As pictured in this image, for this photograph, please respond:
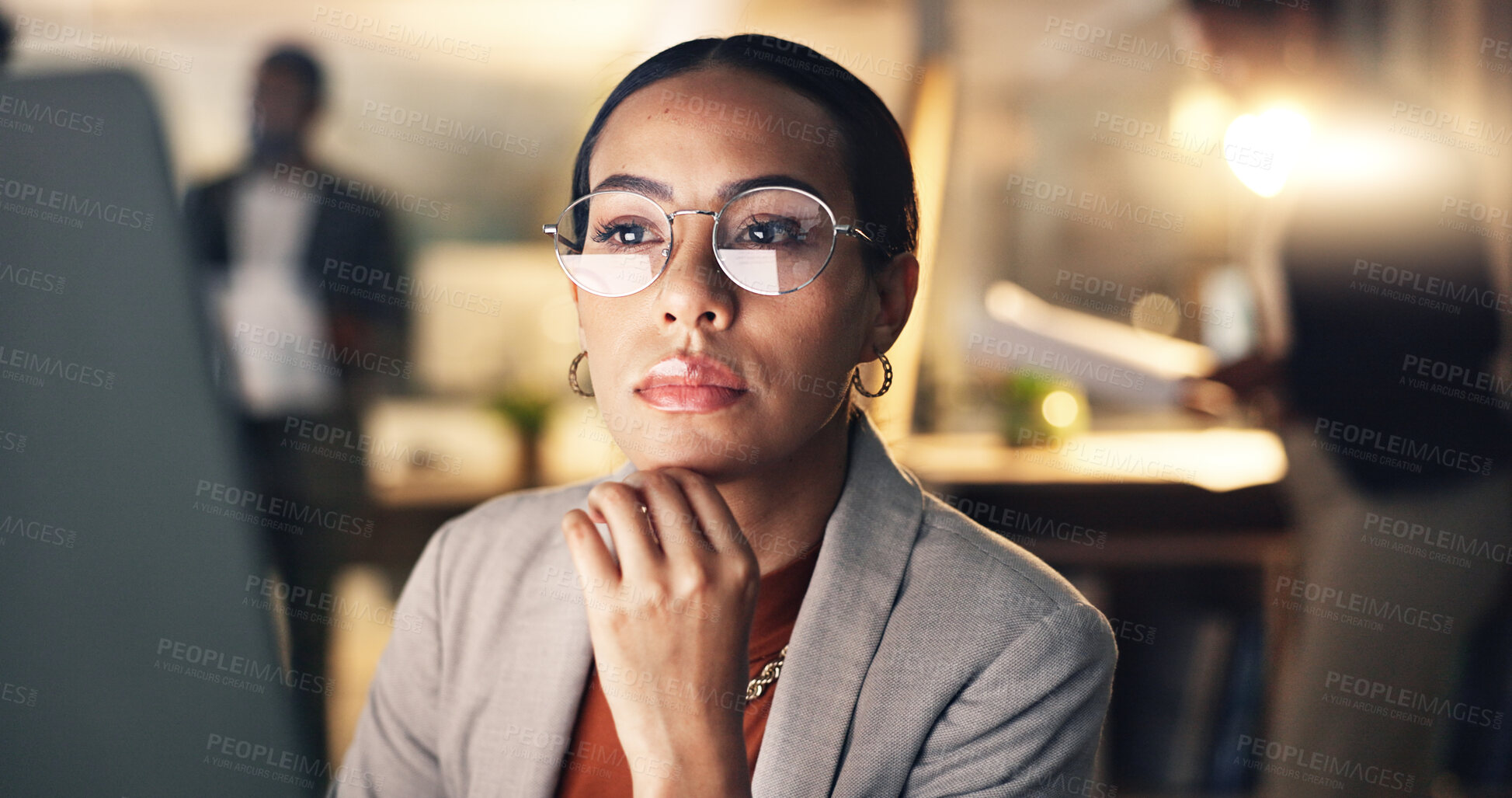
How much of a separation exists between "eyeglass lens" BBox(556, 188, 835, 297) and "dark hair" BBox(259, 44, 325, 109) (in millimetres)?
2480

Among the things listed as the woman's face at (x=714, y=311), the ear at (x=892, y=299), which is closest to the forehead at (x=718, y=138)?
the woman's face at (x=714, y=311)

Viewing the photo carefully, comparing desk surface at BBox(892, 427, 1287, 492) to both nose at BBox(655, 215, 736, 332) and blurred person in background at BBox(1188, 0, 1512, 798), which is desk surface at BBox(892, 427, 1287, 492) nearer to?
blurred person in background at BBox(1188, 0, 1512, 798)

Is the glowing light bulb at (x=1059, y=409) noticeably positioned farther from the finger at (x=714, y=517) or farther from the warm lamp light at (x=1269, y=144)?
the finger at (x=714, y=517)

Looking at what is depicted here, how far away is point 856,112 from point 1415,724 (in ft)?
7.77

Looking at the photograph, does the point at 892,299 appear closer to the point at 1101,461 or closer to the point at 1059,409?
the point at 1101,461

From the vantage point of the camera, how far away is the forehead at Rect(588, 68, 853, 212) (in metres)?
1.05

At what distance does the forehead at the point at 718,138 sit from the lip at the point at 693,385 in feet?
0.55

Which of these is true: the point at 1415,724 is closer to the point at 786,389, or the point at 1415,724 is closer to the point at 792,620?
the point at 792,620

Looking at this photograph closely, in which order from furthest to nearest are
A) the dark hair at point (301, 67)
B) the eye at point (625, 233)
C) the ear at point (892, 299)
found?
the dark hair at point (301, 67) < the ear at point (892, 299) < the eye at point (625, 233)

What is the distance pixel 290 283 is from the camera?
325 centimetres

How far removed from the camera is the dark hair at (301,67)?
10.3 feet

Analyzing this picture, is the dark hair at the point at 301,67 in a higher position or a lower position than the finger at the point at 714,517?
higher

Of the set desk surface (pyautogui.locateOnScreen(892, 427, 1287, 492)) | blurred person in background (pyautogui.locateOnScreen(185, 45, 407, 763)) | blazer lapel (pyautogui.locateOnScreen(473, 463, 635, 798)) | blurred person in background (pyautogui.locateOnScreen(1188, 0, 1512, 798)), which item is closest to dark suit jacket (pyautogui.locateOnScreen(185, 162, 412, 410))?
blurred person in background (pyautogui.locateOnScreen(185, 45, 407, 763))

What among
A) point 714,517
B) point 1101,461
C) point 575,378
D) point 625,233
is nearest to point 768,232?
point 625,233
